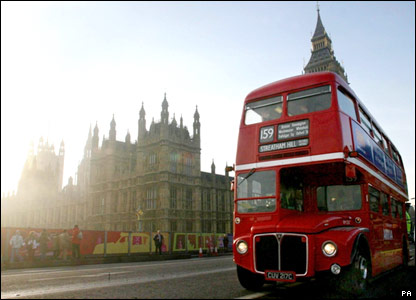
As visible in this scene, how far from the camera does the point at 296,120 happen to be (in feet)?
24.9

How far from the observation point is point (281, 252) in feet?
21.4

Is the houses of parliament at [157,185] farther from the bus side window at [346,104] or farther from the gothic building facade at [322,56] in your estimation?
the gothic building facade at [322,56]

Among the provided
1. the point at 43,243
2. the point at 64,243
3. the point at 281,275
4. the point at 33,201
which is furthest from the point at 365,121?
the point at 33,201

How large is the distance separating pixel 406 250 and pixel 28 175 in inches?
4051

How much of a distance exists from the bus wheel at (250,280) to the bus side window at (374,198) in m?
2.96

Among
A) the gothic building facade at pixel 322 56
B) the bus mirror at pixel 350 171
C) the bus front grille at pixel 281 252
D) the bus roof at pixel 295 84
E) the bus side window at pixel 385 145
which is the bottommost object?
the bus front grille at pixel 281 252

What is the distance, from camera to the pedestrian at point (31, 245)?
18.0 meters

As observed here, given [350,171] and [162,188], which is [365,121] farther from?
[162,188]

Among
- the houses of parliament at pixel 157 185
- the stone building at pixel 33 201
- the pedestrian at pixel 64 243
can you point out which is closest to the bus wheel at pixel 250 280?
the pedestrian at pixel 64 243

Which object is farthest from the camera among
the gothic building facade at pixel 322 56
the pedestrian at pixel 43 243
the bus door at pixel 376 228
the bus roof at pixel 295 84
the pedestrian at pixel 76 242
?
the gothic building facade at pixel 322 56

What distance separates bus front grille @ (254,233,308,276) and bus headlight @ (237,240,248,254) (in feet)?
0.82

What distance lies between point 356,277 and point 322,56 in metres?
93.3

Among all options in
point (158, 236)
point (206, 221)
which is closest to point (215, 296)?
point (158, 236)

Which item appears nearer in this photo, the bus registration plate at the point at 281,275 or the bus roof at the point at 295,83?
the bus registration plate at the point at 281,275
